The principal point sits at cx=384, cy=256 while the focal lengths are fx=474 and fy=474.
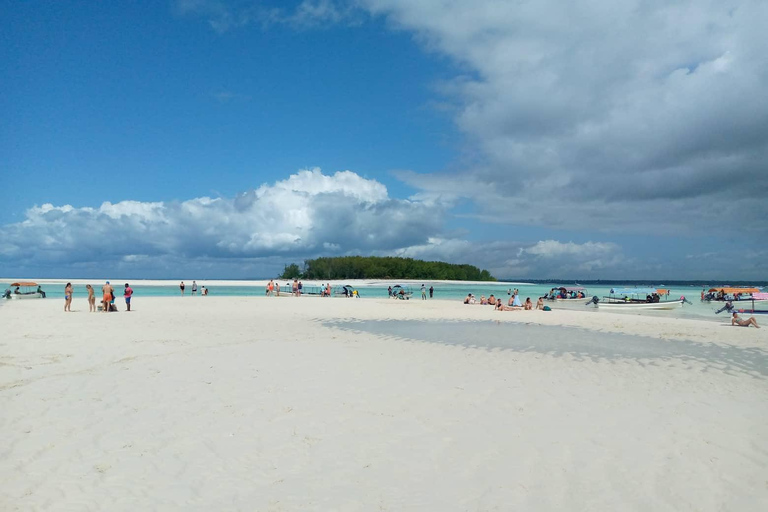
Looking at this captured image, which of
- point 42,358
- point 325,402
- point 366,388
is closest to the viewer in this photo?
point 325,402

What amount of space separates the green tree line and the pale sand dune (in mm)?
128007

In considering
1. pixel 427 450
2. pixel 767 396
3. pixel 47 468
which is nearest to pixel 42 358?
pixel 47 468

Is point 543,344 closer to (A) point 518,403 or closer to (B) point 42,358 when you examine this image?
(A) point 518,403

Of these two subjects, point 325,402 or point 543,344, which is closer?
point 325,402

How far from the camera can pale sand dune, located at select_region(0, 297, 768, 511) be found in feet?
16.0

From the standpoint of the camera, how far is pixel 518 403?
8.22m

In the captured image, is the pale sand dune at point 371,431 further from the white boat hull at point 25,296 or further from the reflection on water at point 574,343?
the white boat hull at point 25,296

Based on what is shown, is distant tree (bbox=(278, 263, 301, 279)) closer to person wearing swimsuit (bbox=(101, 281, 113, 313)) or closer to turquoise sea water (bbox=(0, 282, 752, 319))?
turquoise sea water (bbox=(0, 282, 752, 319))

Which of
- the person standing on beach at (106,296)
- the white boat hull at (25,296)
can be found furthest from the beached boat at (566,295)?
the white boat hull at (25,296)

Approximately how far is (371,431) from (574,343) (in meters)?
12.1

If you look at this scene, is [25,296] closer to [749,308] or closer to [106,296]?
Result: [106,296]

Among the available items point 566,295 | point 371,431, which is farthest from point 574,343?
point 566,295

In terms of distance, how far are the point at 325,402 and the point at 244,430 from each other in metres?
1.73

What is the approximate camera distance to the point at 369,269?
141 m
